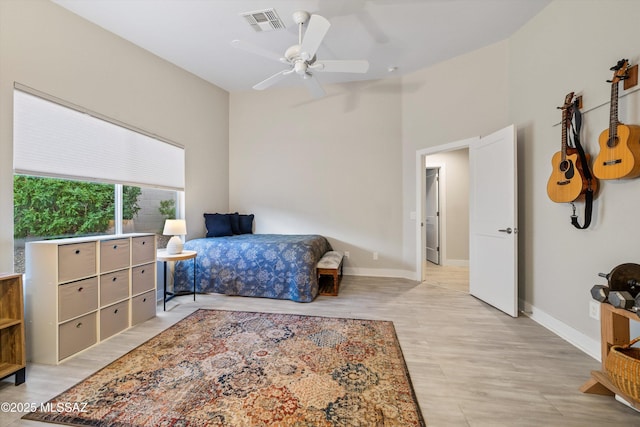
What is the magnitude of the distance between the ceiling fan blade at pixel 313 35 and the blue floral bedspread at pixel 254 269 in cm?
213

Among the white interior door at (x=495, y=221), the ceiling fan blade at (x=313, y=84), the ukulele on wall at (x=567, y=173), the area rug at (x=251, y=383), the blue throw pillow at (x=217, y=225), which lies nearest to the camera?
the area rug at (x=251, y=383)

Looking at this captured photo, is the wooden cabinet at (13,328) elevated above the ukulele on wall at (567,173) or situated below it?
below

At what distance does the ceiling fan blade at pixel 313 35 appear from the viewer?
207 centimetres

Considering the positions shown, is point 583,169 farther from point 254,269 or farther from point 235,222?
point 235,222

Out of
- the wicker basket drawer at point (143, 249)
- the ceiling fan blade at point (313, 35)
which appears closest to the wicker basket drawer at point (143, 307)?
the wicker basket drawer at point (143, 249)

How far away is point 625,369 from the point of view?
1.32 m

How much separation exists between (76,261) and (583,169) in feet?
13.2

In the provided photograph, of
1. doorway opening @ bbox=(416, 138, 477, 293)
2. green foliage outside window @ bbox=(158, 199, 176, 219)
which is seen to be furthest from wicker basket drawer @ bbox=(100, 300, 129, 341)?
doorway opening @ bbox=(416, 138, 477, 293)

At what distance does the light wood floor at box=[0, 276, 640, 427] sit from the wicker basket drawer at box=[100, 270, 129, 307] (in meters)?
0.34

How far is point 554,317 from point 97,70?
5000mm

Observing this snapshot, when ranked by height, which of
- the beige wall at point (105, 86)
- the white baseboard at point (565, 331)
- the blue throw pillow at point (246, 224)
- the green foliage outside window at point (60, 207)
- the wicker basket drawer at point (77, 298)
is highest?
the beige wall at point (105, 86)

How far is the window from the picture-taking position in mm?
2102

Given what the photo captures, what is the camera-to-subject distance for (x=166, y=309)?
9.79 feet

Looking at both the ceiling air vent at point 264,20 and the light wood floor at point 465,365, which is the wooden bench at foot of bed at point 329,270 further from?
the ceiling air vent at point 264,20
